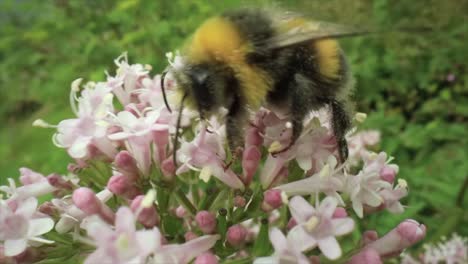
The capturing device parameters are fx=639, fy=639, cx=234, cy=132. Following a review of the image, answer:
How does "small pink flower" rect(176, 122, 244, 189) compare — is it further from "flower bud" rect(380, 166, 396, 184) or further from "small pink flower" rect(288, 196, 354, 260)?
"flower bud" rect(380, 166, 396, 184)

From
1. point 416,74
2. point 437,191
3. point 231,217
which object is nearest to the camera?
point 231,217

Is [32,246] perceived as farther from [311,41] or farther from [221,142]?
[311,41]

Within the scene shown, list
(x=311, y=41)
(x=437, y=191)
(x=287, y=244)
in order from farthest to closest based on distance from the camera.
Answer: (x=437, y=191), (x=311, y=41), (x=287, y=244)

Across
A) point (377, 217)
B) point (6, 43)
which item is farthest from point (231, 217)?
point (6, 43)

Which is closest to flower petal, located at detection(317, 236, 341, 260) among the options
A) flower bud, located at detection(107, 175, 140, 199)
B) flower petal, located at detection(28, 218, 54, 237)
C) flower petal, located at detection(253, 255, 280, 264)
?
flower petal, located at detection(253, 255, 280, 264)

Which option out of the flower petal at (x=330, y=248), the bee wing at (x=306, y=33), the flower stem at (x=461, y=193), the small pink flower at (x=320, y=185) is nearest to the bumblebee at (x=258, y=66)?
the bee wing at (x=306, y=33)

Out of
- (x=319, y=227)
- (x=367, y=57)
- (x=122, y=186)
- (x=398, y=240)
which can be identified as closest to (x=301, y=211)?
(x=319, y=227)
